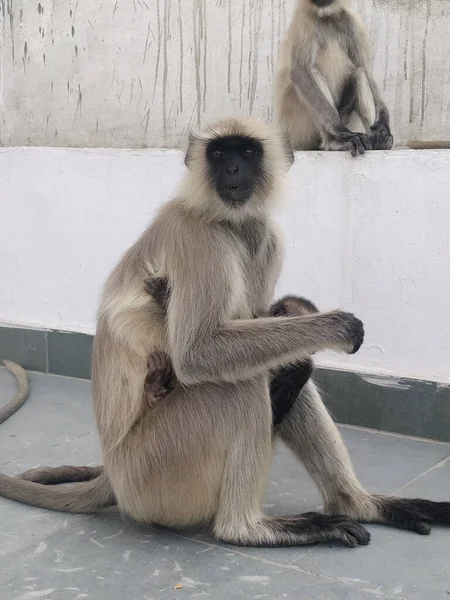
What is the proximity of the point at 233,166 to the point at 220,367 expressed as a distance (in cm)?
60

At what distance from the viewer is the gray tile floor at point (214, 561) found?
2.11 m

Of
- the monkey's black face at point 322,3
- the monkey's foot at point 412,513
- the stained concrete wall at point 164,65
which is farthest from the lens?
A: the monkey's black face at point 322,3

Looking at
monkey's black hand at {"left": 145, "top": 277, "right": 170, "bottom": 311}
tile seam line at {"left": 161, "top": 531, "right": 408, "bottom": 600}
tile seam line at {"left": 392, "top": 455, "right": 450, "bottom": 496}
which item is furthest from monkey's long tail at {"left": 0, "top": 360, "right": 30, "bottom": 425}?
tile seam line at {"left": 392, "top": 455, "right": 450, "bottom": 496}

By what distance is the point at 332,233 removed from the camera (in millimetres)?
3531

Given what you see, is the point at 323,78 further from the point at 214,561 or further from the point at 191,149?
the point at 214,561

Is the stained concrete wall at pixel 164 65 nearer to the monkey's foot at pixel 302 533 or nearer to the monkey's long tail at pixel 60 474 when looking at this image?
the monkey's long tail at pixel 60 474

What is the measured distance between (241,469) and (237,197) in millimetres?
784

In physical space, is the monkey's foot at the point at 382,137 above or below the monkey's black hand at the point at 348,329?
above

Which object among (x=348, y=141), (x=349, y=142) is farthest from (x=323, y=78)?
(x=349, y=142)

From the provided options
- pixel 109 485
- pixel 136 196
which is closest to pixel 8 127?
pixel 136 196

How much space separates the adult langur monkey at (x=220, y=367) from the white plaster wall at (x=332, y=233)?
0.88 feet

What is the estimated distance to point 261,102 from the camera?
14.1ft

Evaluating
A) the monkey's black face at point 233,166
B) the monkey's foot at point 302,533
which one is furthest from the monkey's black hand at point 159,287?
the monkey's foot at point 302,533

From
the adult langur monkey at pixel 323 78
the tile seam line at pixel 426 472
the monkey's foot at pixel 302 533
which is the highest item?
the adult langur monkey at pixel 323 78
